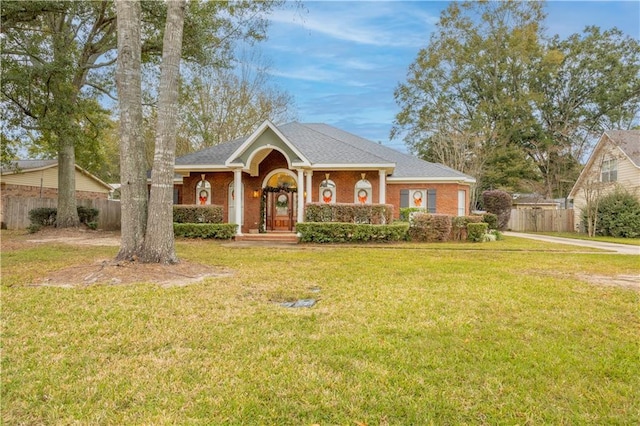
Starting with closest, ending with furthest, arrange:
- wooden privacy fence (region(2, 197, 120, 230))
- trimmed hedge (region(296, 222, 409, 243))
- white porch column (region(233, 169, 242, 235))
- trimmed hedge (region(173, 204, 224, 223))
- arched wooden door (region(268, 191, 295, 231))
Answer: trimmed hedge (region(296, 222, 409, 243)) < trimmed hedge (region(173, 204, 224, 223)) < white porch column (region(233, 169, 242, 235)) < arched wooden door (region(268, 191, 295, 231)) < wooden privacy fence (region(2, 197, 120, 230))

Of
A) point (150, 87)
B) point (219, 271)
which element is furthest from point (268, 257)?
point (150, 87)

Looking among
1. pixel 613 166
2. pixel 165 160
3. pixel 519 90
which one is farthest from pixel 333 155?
pixel 519 90

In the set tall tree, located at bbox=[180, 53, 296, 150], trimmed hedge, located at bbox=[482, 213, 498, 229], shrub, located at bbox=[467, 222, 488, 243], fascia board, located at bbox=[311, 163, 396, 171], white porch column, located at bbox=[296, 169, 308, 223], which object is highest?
tall tree, located at bbox=[180, 53, 296, 150]

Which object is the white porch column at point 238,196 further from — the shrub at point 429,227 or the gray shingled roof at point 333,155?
the shrub at point 429,227

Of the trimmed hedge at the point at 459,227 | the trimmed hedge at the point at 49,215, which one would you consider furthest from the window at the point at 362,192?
the trimmed hedge at the point at 49,215

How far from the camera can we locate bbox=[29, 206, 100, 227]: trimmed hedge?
18172 millimetres

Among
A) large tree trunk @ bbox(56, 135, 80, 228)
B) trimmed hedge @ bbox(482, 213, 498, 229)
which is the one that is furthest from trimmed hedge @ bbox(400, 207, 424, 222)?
large tree trunk @ bbox(56, 135, 80, 228)

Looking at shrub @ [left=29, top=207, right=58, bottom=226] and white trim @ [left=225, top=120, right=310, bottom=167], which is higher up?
white trim @ [left=225, top=120, right=310, bottom=167]

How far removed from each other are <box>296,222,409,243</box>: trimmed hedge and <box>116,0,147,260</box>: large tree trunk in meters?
7.37

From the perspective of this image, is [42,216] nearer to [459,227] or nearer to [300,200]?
[300,200]

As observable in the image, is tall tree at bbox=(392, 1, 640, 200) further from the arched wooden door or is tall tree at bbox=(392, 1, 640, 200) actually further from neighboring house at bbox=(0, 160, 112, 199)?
neighboring house at bbox=(0, 160, 112, 199)

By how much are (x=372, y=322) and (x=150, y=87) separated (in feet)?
69.4

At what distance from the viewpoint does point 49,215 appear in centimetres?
1859

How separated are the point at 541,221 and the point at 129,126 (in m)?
28.7
